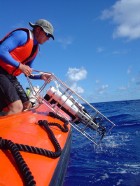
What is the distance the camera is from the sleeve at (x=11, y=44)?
4.25 metres

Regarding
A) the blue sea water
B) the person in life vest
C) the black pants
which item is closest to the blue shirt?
the person in life vest

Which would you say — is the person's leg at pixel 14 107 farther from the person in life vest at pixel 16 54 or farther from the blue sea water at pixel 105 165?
the blue sea water at pixel 105 165

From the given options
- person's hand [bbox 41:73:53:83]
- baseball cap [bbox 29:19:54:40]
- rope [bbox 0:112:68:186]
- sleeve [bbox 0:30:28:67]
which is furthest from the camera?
person's hand [bbox 41:73:53:83]

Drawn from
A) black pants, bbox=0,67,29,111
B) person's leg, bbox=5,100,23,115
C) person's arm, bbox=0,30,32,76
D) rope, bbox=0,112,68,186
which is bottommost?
rope, bbox=0,112,68,186

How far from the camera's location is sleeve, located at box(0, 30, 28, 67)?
4.25 meters

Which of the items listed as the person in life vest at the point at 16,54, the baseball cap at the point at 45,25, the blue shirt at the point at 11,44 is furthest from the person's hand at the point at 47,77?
the blue shirt at the point at 11,44

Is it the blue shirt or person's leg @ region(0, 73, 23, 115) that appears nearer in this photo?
the blue shirt

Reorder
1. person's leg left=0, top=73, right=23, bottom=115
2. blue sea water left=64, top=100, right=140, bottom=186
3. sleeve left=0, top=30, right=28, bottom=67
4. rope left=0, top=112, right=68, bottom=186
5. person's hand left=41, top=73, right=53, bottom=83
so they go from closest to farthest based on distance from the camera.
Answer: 1. rope left=0, top=112, right=68, bottom=186
2. sleeve left=0, top=30, right=28, bottom=67
3. person's leg left=0, top=73, right=23, bottom=115
4. blue sea water left=64, top=100, right=140, bottom=186
5. person's hand left=41, top=73, right=53, bottom=83

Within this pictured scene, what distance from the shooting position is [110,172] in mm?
5242

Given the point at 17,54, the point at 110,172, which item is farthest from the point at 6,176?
the point at 110,172

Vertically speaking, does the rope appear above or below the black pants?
below

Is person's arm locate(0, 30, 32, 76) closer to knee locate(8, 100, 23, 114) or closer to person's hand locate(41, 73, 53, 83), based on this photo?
knee locate(8, 100, 23, 114)

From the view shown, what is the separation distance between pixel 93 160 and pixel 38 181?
4.53 metres

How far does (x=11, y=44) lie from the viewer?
430cm
